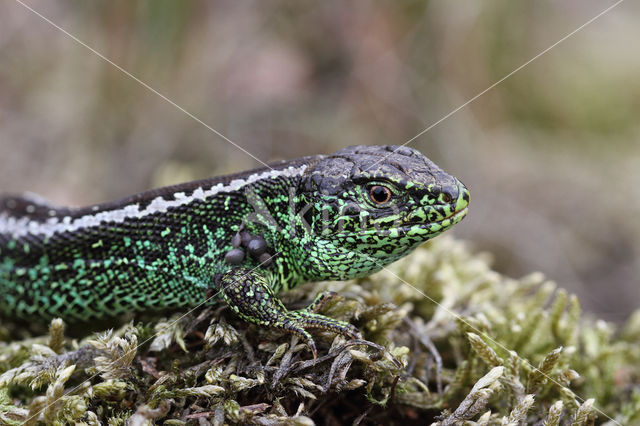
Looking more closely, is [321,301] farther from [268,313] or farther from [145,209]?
[145,209]

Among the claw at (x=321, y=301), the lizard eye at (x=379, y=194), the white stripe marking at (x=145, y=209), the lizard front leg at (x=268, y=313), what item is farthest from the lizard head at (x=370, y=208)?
the lizard front leg at (x=268, y=313)

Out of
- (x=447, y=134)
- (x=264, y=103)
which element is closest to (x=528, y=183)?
(x=447, y=134)

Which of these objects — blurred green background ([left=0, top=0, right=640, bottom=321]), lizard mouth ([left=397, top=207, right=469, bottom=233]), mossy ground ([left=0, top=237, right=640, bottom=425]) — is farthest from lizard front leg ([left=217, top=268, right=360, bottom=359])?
blurred green background ([left=0, top=0, right=640, bottom=321])

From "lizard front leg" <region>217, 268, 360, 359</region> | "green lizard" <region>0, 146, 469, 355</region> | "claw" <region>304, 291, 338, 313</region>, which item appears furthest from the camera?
"claw" <region>304, 291, 338, 313</region>

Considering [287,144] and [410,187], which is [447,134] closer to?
[287,144]

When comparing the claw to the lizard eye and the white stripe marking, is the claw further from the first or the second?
the white stripe marking
